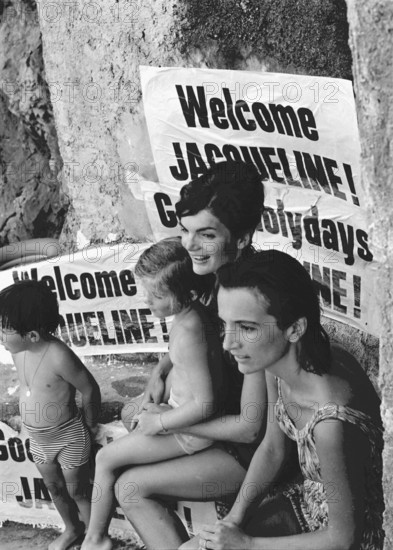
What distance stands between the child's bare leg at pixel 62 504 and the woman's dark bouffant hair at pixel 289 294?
1.53m

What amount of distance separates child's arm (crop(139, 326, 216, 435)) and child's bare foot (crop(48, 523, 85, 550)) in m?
0.91

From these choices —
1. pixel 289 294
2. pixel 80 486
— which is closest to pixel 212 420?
pixel 289 294

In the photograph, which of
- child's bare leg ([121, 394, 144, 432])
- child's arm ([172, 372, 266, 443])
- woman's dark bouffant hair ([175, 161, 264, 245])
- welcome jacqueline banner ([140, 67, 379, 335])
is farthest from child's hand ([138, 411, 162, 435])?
welcome jacqueline banner ([140, 67, 379, 335])

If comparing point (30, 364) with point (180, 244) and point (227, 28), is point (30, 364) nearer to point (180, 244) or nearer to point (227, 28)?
point (180, 244)

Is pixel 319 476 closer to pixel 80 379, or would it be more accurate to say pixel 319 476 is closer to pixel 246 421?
pixel 246 421

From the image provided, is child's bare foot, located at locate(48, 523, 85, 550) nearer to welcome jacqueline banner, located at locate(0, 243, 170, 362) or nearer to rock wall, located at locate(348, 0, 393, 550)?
welcome jacqueline banner, located at locate(0, 243, 170, 362)

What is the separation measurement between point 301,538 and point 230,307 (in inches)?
28.9

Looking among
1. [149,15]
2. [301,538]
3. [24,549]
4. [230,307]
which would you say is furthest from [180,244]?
[149,15]

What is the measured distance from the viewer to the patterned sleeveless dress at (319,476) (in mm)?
2652

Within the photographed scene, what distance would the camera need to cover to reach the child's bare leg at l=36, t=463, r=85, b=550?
12.8 ft

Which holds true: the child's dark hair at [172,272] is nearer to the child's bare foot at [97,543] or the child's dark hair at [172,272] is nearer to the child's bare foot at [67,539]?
the child's bare foot at [97,543]

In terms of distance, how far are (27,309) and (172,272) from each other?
2.49 feet

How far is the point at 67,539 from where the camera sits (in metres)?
3.95

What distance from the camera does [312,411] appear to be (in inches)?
108
